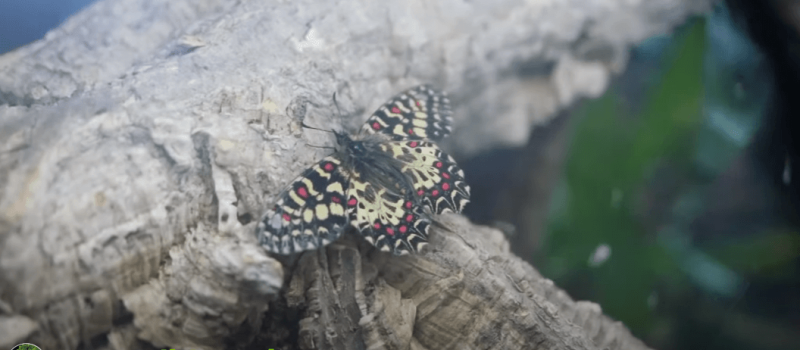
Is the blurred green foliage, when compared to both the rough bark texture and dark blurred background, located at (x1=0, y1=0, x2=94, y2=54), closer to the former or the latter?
the rough bark texture

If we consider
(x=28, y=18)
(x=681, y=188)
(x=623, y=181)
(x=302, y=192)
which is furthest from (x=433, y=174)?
(x=28, y=18)

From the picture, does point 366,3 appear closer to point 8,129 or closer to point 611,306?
point 8,129

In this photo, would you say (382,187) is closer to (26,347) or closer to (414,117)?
(414,117)

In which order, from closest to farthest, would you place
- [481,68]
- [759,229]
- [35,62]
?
[35,62] < [759,229] < [481,68]

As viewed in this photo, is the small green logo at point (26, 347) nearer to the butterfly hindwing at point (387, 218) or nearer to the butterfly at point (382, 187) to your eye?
the butterfly at point (382, 187)

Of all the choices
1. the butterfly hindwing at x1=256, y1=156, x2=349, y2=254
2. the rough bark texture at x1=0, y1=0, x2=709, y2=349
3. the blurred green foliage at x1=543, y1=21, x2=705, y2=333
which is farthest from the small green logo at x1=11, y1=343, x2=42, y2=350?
the blurred green foliage at x1=543, y1=21, x2=705, y2=333

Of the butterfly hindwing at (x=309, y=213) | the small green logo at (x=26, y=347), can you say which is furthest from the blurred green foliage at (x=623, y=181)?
the small green logo at (x=26, y=347)

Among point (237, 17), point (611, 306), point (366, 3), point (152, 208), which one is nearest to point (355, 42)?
point (366, 3)
